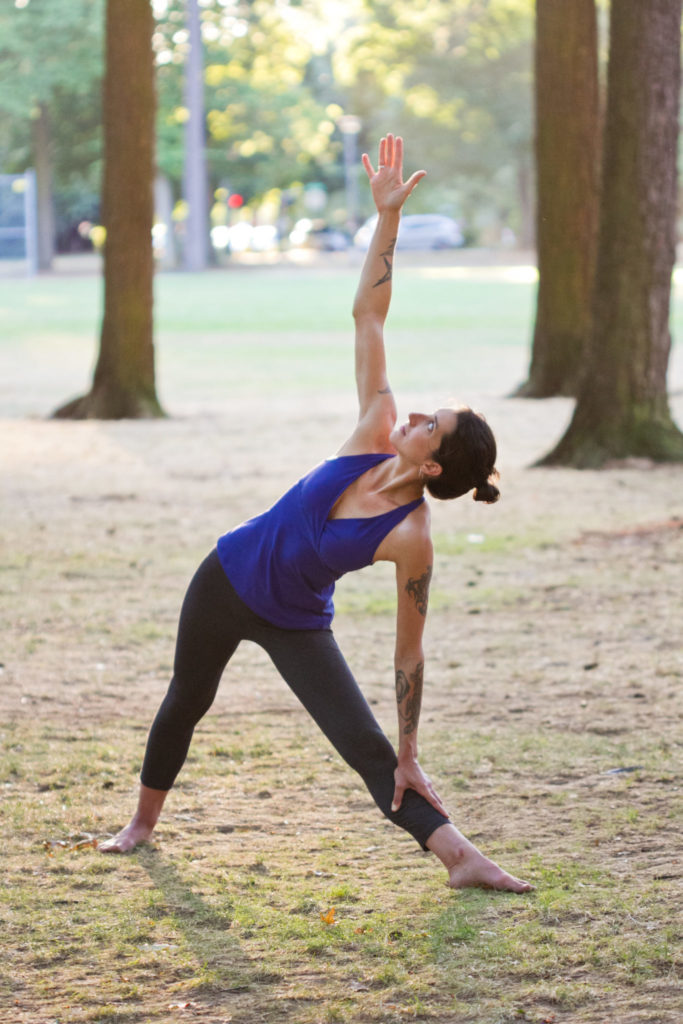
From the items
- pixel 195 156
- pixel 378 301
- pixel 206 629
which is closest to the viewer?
pixel 206 629

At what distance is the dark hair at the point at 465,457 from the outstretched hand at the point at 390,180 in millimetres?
857

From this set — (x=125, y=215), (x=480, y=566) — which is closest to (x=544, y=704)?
(x=480, y=566)

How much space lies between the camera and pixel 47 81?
54125 millimetres

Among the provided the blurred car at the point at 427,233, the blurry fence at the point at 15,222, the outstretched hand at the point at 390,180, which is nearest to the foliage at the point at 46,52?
the blurry fence at the point at 15,222

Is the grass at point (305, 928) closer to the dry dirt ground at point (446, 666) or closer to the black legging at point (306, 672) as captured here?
the dry dirt ground at point (446, 666)

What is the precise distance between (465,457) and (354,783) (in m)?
1.91

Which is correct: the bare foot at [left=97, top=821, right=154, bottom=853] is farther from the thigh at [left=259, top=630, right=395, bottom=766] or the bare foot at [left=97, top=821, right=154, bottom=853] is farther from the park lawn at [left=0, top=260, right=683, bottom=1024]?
the thigh at [left=259, top=630, right=395, bottom=766]

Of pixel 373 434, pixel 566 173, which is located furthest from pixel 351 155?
pixel 373 434

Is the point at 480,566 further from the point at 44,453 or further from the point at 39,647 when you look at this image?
the point at 44,453

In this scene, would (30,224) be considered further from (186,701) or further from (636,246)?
(186,701)

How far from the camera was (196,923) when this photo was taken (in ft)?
13.6

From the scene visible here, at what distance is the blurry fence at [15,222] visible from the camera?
49094mm

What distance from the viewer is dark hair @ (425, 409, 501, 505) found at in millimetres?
3922

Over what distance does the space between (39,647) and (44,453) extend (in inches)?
285
